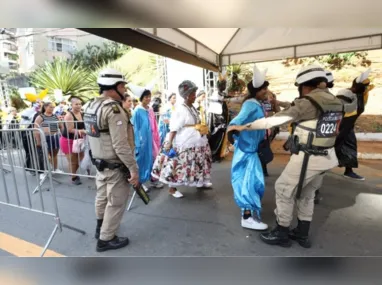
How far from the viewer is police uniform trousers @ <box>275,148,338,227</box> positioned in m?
2.34

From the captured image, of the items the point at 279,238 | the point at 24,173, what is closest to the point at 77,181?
the point at 24,173

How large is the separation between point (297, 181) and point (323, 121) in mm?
553

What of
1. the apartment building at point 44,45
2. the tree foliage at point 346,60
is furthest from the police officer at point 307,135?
the apartment building at point 44,45

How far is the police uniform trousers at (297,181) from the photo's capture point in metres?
2.34

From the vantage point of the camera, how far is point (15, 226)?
318 cm

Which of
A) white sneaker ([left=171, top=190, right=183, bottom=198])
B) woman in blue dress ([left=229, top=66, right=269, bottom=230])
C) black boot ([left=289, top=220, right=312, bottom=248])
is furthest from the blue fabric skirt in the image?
white sneaker ([left=171, top=190, right=183, bottom=198])

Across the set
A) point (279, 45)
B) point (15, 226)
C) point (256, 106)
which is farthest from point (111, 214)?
point (279, 45)

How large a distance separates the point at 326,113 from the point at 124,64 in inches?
704

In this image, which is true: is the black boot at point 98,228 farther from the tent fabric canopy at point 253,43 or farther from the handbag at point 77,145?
the tent fabric canopy at point 253,43

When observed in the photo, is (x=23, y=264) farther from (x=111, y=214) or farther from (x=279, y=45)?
(x=279, y=45)

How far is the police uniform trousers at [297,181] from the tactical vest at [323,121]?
14 cm

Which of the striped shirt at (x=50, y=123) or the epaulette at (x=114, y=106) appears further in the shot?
the striped shirt at (x=50, y=123)

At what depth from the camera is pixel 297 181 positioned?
7.79 feet

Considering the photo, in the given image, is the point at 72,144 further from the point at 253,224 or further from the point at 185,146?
the point at 253,224
